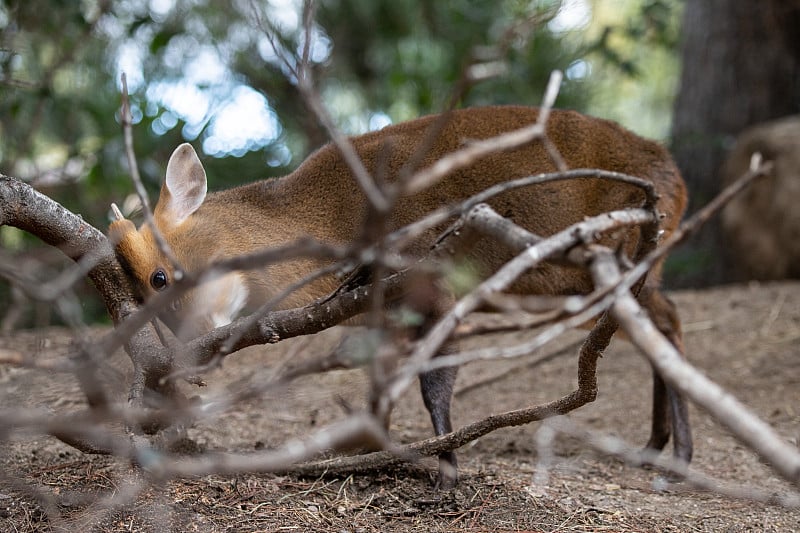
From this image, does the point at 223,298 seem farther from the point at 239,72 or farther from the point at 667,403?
the point at 239,72

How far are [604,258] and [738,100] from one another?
761 cm

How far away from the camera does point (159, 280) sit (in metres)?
3.62

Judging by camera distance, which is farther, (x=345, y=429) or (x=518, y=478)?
(x=518, y=478)

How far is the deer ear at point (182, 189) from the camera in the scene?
3939mm

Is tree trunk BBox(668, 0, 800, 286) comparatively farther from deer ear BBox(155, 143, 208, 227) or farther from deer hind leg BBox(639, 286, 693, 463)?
deer ear BBox(155, 143, 208, 227)

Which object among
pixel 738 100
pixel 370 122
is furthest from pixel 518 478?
pixel 738 100

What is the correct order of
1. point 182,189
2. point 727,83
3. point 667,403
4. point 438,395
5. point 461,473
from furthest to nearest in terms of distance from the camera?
point 727,83 → point 667,403 → point 182,189 → point 438,395 → point 461,473

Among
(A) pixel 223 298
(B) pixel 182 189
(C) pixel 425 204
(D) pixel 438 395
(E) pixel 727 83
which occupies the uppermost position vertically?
(E) pixel 727 83

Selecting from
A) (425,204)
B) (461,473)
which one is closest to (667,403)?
(461,473)

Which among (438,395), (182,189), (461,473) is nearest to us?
(461,473)

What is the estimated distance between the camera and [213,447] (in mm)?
3871

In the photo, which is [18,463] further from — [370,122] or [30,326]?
[370,122]

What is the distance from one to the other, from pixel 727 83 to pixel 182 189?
6703mm

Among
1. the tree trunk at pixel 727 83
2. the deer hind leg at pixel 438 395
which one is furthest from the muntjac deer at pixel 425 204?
the tree trunk at pixel 727 83
